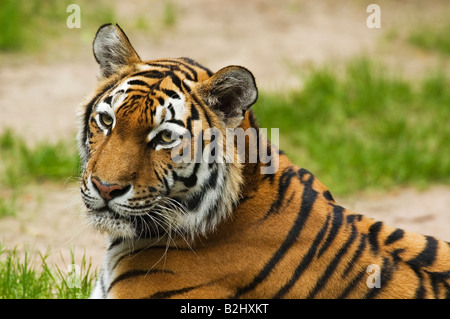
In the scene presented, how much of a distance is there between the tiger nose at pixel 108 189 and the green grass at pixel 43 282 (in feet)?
2.66

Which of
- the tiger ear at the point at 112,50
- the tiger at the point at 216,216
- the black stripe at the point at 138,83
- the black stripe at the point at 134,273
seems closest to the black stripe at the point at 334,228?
the tiger at the point at 216,216

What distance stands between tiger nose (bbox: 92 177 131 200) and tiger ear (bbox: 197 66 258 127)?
411 mm

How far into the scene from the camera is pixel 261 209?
243 centimetres

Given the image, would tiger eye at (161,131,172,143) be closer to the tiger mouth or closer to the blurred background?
the tiger mouth

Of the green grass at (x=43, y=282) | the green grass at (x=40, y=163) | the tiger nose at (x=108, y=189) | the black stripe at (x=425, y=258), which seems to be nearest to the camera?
the tiger nose at (x=108, y=189)

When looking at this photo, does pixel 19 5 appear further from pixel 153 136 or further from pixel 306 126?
pixel 153 136

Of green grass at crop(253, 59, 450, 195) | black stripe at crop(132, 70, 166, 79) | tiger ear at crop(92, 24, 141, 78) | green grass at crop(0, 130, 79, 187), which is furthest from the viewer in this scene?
green grass at crop(253, 59, 450, 195)

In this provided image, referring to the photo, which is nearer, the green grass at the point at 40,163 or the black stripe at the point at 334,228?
the black stripe at the point at 334,228

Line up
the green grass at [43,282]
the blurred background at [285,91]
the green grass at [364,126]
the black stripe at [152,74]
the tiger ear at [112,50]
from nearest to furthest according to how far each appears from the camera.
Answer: the black stripe at [152,74], the tiger ear at [112,50], the green grass at [43,282], the blurred background at [285,91], the green grass at [364,126]

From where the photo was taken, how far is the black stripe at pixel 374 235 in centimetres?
237

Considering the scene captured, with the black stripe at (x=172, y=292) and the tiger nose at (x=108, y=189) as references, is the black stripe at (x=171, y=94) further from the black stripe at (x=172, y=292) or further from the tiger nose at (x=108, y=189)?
the black stripe at (x=172, y=292)

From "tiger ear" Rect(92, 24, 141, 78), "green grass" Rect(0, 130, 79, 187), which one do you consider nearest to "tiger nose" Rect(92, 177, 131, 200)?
"tiger ear" Rect(92, 24, 141, 78)

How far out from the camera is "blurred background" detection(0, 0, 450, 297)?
15.5 ft

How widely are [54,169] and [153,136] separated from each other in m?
2.78
